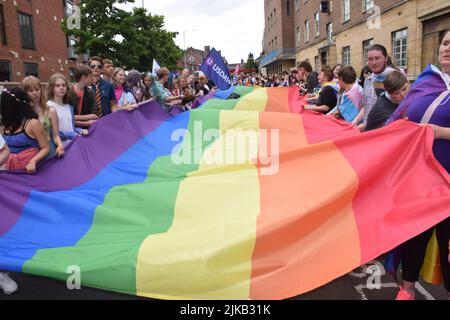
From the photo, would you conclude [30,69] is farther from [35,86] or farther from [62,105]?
[35,86]

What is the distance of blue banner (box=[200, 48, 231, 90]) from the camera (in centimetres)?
1092

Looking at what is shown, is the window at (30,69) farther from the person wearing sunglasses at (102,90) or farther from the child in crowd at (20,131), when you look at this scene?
the child in crowd at (20,131)

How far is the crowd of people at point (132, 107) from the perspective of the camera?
256 cm

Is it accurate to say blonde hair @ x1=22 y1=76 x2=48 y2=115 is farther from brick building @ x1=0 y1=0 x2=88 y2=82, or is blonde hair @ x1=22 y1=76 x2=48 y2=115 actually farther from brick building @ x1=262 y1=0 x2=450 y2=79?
brick building @ x1=0 y1=0 x2=88 y2=82

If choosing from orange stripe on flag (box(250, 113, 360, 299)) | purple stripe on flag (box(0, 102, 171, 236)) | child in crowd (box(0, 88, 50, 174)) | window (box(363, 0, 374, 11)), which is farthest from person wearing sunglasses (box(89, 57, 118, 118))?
window (box(363, 0, 374, 11))

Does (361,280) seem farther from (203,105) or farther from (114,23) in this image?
(114,23)

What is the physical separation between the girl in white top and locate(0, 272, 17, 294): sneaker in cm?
175

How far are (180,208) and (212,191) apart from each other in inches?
11.9

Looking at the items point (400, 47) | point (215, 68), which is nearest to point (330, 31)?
point (400, 47)

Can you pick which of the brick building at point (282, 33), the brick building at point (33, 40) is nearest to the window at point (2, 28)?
the brick building at point (33, 40)

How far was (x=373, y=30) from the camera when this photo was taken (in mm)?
19297

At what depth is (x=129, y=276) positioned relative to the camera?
2332 millimetres

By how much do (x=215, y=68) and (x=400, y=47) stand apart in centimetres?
999

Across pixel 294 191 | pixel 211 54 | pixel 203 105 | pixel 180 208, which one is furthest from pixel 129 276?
pixel 211 54
